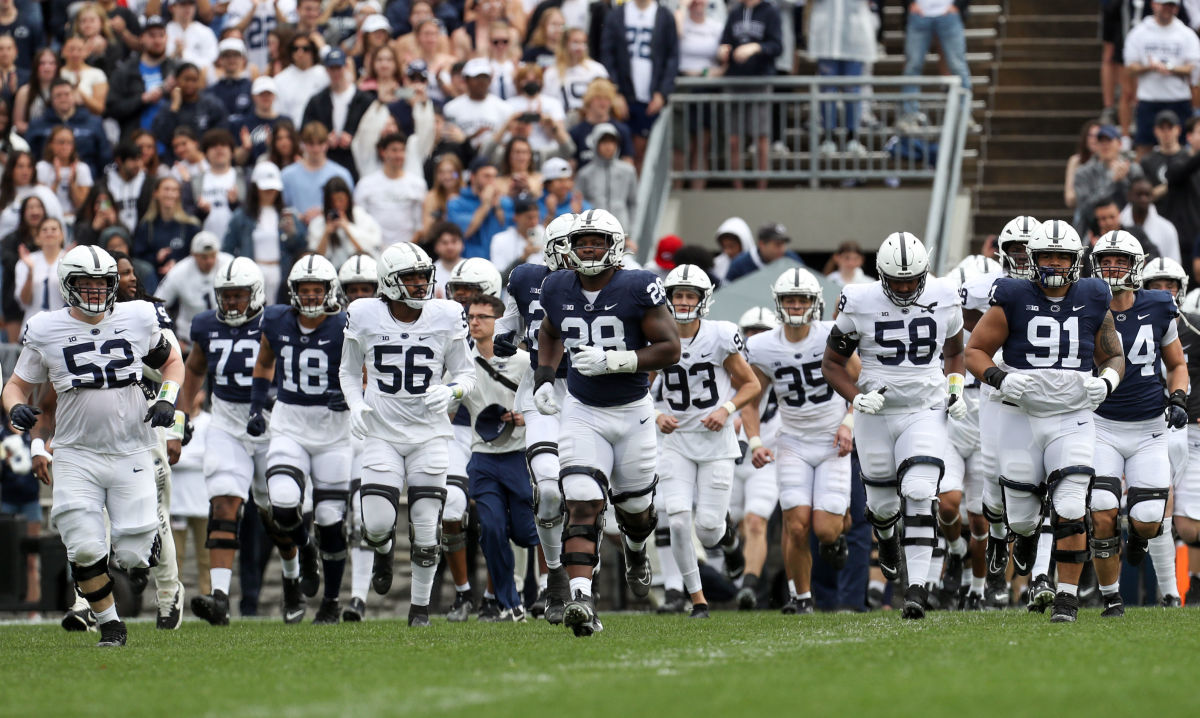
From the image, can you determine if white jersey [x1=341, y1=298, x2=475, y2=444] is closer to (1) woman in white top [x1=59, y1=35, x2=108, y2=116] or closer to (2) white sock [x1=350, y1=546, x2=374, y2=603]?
(2) white sock [x1=350, y1=546, x2=374, y2=603]

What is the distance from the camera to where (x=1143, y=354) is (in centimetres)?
1160

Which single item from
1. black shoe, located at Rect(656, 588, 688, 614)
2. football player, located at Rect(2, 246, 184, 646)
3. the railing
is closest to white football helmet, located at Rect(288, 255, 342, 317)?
football player, located at Rect(2, 246, 184, 646)

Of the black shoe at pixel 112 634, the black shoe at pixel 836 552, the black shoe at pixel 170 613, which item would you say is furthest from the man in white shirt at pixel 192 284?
the black shoe at pixel 112 634

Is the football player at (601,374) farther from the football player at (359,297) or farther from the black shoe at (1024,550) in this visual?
the football player at (359,297)

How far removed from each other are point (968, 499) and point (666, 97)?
6311mm

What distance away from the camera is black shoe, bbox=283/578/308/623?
1292 centimetres

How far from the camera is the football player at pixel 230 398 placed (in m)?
12.4

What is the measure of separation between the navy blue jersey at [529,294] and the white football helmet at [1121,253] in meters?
3.10

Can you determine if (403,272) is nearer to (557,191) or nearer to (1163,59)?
(557,191)

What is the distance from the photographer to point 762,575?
15.4 metres

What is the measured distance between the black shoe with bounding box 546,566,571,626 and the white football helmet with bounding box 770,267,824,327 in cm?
237

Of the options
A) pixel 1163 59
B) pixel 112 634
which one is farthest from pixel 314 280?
pixel 1163 59

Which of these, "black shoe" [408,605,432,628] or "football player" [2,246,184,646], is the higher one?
"football player" [2,246,184,646]

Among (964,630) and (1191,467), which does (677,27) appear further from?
(964,630)
